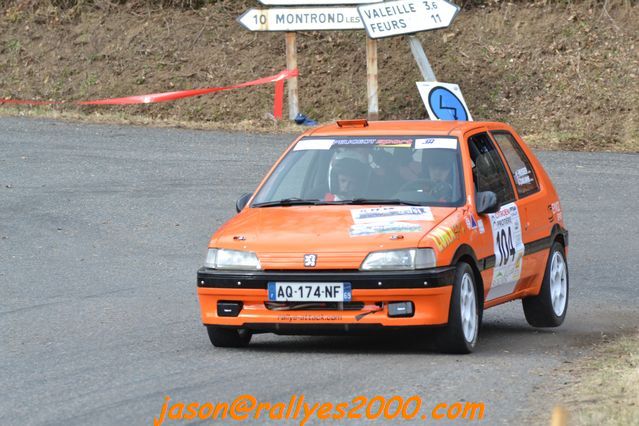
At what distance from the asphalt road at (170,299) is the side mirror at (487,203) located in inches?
37.7

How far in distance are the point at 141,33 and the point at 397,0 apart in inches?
287

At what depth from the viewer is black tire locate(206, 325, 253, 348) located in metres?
8.91

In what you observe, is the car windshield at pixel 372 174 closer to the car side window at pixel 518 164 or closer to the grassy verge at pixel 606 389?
the car side window at pixel 518 164

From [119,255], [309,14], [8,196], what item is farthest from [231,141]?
[119,255]

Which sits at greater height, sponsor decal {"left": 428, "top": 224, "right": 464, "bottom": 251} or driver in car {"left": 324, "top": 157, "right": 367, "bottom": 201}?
driver in car {"left": 324, "top": 157, "right": 367, "bottom": 201}

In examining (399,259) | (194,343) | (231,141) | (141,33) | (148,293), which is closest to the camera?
(399,259)

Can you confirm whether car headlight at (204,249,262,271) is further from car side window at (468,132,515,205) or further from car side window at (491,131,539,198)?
car side window at (491,131,539,198)

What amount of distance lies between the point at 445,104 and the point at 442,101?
0.08 metres

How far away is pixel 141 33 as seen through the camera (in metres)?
28.3

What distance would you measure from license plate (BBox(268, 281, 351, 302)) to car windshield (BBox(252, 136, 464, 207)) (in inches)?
41.7

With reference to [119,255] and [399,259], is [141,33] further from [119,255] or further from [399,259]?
[399,259]

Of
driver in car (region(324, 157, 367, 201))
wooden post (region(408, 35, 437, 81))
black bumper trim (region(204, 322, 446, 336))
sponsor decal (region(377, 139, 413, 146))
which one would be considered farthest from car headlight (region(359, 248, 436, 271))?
wooden post (region(408, 35, 437, 81))

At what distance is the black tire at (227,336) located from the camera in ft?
29.2

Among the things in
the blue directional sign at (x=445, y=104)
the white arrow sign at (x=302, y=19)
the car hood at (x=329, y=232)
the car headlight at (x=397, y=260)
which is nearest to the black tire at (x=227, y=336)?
the car hood at (x=329, y=232)
